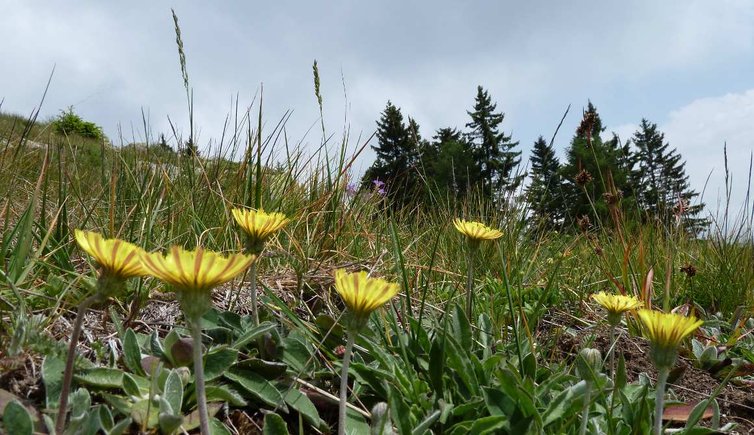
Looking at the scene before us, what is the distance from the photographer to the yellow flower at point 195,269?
790 mm

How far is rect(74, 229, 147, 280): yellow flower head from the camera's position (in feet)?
2.78

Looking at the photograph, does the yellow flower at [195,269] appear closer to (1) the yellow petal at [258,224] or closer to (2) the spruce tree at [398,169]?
(1) the yellow petal at [258,224]

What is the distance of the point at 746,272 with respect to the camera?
296cm

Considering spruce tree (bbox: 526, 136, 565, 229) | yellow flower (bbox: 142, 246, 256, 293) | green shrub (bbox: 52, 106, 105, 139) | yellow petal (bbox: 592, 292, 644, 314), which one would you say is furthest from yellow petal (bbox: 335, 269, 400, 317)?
green shrub (bbox: 52, 106, 105, 139)

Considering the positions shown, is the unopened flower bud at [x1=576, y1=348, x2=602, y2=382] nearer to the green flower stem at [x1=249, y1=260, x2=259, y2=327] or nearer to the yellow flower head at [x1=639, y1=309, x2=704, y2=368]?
the yellow flower head at [x1=639, y1=309, x2=704, y2=368]

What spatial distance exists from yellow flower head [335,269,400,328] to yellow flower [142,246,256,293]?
23 cm

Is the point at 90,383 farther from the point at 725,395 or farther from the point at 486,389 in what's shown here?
the point at 725,395

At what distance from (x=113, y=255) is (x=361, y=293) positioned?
396 mm

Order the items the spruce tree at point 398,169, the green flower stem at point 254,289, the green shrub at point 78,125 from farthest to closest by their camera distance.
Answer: the green shrub at point 78,125 → the spruce tree at point 398,169 → the green flower stem at point 254,289

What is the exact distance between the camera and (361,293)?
3.21 feet

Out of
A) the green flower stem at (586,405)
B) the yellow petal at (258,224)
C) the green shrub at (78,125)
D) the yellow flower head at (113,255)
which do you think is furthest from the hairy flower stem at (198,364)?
the green shrub at (78,125)

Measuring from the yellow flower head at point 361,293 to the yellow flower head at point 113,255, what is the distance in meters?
0.33

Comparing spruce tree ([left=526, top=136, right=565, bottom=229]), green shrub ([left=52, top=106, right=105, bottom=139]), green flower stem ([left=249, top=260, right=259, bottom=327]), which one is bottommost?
green flower stem ([left=249, top=260, right=259, bottom=327])

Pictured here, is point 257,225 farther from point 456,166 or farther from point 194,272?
point 456,166
